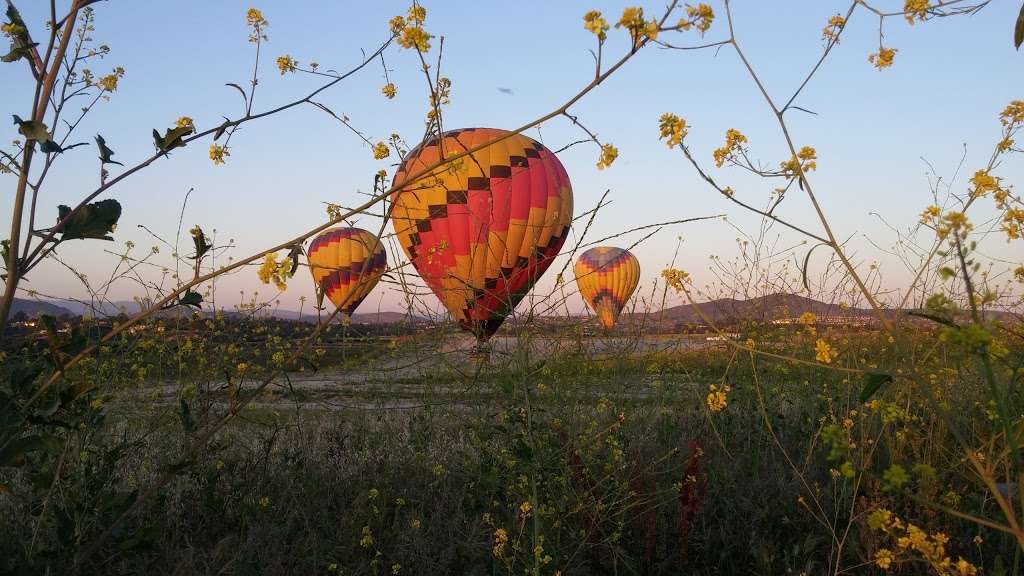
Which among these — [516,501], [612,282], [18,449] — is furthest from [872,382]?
[612,282]

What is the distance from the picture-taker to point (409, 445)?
4.63 m

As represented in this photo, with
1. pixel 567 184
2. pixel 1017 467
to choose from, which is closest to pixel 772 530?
pixel 1017 467

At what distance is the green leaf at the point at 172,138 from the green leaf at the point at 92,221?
159 millimetres

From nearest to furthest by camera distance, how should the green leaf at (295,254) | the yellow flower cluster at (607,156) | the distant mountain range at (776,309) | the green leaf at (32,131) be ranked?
the green leaf at (32,131), the green leaf at (295,254), the yellow flower cluster at (607,156), the distant mountain range at (776,309)

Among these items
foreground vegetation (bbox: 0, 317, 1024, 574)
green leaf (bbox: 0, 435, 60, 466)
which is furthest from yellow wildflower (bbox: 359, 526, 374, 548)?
green leaf (bbox: 0, 435, 60, 466)

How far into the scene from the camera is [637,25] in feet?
4.50

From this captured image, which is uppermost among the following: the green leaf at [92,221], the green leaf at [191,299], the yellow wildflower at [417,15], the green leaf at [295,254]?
the yellow wildflower at [417,15]

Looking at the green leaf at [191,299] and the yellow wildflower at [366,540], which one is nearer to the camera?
the green leaf at [191,299]

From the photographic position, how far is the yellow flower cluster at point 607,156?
203 centimetres

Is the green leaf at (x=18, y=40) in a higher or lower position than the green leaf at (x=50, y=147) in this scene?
higher

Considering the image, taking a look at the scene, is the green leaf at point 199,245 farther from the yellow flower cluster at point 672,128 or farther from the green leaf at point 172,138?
the yellow flower cluster at point 672,128

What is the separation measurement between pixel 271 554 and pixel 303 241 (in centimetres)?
204

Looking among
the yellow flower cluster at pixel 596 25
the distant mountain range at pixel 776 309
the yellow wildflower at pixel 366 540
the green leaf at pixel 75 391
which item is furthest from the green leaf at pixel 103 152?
the distant mountain range at pixel 776 309

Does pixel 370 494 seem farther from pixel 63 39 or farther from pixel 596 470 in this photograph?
pixel 63 39
